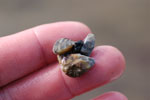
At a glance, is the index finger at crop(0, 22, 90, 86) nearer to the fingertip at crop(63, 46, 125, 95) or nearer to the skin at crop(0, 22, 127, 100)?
the skin at crop(0, 22, 127, 100)

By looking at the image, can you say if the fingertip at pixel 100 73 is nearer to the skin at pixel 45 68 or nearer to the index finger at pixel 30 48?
the skin at pixel 45 68

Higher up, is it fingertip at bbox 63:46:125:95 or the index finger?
the index finger

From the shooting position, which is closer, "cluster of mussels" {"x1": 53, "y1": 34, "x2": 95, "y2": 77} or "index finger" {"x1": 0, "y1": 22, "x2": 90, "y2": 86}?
"cluster of mussels" {"x1": 53, "y1": 34, "x2": 95, "y2": 77}

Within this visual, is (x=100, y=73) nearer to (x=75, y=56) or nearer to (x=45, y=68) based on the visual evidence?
(x=75, y=56)

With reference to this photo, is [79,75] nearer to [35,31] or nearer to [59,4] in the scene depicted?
[35,31]

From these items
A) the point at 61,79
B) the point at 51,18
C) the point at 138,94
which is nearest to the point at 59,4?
the point at 51,18

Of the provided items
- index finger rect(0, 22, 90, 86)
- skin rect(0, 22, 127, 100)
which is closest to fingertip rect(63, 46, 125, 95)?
skin rect(0, 22, 127, 100)

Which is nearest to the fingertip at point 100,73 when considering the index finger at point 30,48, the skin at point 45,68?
the skin at point 45,68
